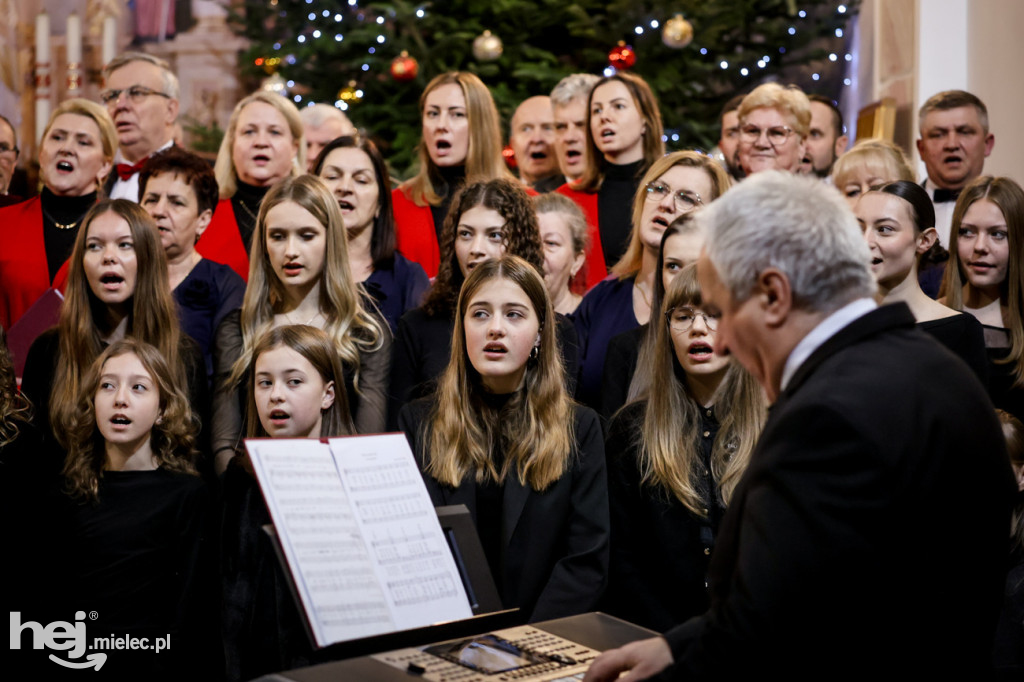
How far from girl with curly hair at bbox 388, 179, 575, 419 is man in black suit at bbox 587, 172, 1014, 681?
81.8 inches

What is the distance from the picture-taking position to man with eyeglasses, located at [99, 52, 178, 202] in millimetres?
5039

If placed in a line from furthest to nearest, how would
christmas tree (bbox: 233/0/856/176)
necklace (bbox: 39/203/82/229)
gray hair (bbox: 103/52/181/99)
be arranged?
1. christmas tree (bbox: 233/0/856/176)
2. gray hair (bbox: 103/52/181/99)
3. necklace (bbox: 39/203/82/229)

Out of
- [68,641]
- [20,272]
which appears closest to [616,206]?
[20,272]

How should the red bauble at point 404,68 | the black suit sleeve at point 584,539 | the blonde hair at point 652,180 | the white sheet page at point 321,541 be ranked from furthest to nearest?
the red bauble at point 404,68 < the blonde hair at point 652,180 < the black suit sleeve at point 584,539 < the white sheet page at point 321,541

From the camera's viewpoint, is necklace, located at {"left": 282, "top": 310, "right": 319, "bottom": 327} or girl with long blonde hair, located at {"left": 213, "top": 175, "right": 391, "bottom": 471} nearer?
girl with long blonde hair, located at {"left": 213, "top": 175, "right": 391, "bottom": 471}

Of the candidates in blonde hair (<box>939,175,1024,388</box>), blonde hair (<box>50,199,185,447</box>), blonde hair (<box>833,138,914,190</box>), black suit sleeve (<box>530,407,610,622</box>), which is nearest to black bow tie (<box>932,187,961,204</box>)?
blonde hair (<box>833,138,914,190</box>)

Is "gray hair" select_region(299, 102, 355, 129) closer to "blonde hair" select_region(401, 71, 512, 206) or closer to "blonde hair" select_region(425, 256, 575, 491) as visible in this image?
→ "blonde hair" select_region(401, 71, 512, 206)

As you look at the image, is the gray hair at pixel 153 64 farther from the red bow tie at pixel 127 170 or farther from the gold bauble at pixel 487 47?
the gold bauble at pixel 487 47

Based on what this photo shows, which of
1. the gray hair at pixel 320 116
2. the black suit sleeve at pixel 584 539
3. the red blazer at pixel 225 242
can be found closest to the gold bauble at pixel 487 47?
the gray hair at pixel 320 116

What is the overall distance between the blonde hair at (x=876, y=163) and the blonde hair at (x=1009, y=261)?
37 centimetres

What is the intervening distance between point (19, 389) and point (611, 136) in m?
2.56

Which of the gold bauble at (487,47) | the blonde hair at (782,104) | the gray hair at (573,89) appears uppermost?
the gold bauble at (487,47)

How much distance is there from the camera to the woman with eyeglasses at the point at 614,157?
4809mm

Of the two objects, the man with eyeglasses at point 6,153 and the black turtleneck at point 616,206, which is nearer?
the black turtleneck at point 616,206
